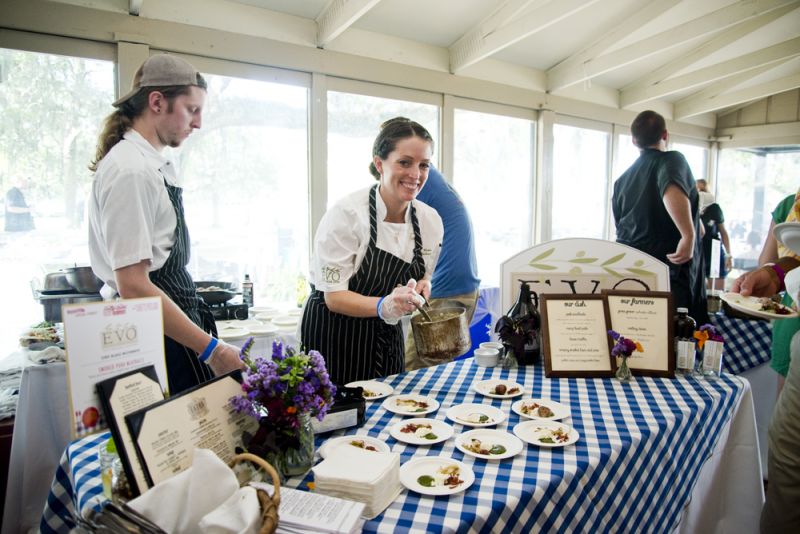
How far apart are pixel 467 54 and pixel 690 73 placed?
3234mm

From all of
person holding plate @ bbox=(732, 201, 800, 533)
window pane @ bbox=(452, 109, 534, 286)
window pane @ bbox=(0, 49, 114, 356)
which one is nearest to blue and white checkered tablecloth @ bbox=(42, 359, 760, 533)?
person holding plate @ bbox=(732, 201, 800, 533)

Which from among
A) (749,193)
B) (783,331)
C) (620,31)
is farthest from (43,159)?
(749,193)

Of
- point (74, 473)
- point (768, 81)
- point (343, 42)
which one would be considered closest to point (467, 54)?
point (343, 42)

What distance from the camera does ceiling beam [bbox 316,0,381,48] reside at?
3283mm

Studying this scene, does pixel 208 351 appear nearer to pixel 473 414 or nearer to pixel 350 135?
pixel 473 414

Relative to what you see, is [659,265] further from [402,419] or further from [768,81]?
[768,81]

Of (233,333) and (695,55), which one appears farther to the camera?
(695,55)

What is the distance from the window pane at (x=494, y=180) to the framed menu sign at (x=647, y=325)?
301 cm

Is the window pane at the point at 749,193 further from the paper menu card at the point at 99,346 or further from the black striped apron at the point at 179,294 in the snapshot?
the paper menu card at the point at 99,346

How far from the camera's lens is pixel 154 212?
57.5 inches

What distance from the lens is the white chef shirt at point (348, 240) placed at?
1.76 meters

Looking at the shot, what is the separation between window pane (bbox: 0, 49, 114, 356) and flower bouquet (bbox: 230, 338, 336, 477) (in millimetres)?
2609

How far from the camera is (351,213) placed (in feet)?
5.92

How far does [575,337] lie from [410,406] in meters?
0.75
